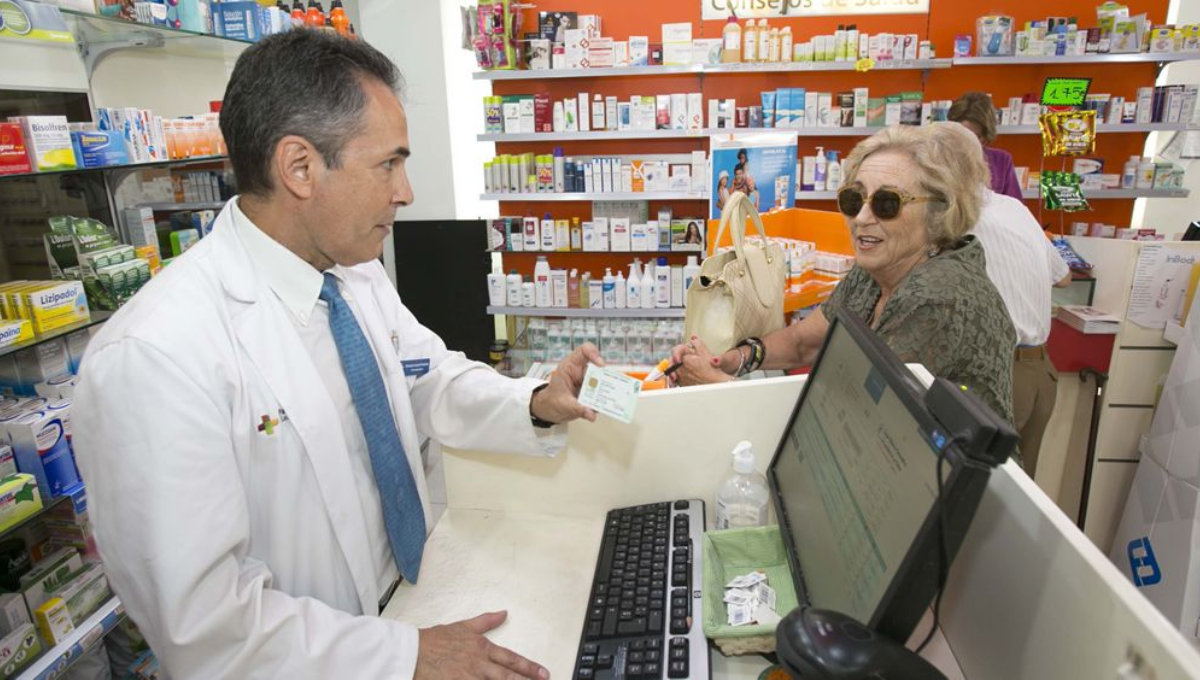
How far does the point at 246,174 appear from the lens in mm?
1295

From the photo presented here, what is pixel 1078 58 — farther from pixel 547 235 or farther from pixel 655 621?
pixel 655 621

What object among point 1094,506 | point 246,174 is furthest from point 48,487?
point 1094,506

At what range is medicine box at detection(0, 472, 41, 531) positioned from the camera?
2.06 metres

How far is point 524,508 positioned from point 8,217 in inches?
80.2

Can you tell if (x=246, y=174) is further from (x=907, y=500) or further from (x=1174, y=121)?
(x=1174, y=121)

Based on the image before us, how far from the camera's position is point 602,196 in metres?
5.13

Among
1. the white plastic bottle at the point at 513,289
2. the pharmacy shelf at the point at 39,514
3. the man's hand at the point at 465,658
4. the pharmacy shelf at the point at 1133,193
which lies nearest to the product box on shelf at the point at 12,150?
the pharmacy shelf at the point at 39,514

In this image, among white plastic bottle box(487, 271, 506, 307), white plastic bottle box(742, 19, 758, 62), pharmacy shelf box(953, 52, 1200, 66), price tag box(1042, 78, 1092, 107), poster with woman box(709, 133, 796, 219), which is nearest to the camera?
poster with woman box(709, 133, 796, 219)

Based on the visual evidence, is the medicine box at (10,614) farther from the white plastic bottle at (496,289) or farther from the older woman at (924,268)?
the white plastic bottle at (496,289)

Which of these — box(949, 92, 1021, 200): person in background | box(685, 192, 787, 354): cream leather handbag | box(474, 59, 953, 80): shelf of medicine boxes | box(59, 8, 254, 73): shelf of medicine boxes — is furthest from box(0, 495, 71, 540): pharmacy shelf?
box(949, 92, 1021, 200): person in background

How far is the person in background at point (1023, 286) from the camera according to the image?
8.46ft

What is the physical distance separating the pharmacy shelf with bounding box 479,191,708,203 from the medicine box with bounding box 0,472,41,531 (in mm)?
3582

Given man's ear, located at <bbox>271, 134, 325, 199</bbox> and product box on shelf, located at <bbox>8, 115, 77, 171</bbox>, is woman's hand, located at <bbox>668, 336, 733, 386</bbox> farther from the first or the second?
product box on shelf, located at <bbox>8, 115, 77, 171</bbox>

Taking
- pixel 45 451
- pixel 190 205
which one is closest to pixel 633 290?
pixel 190 205
